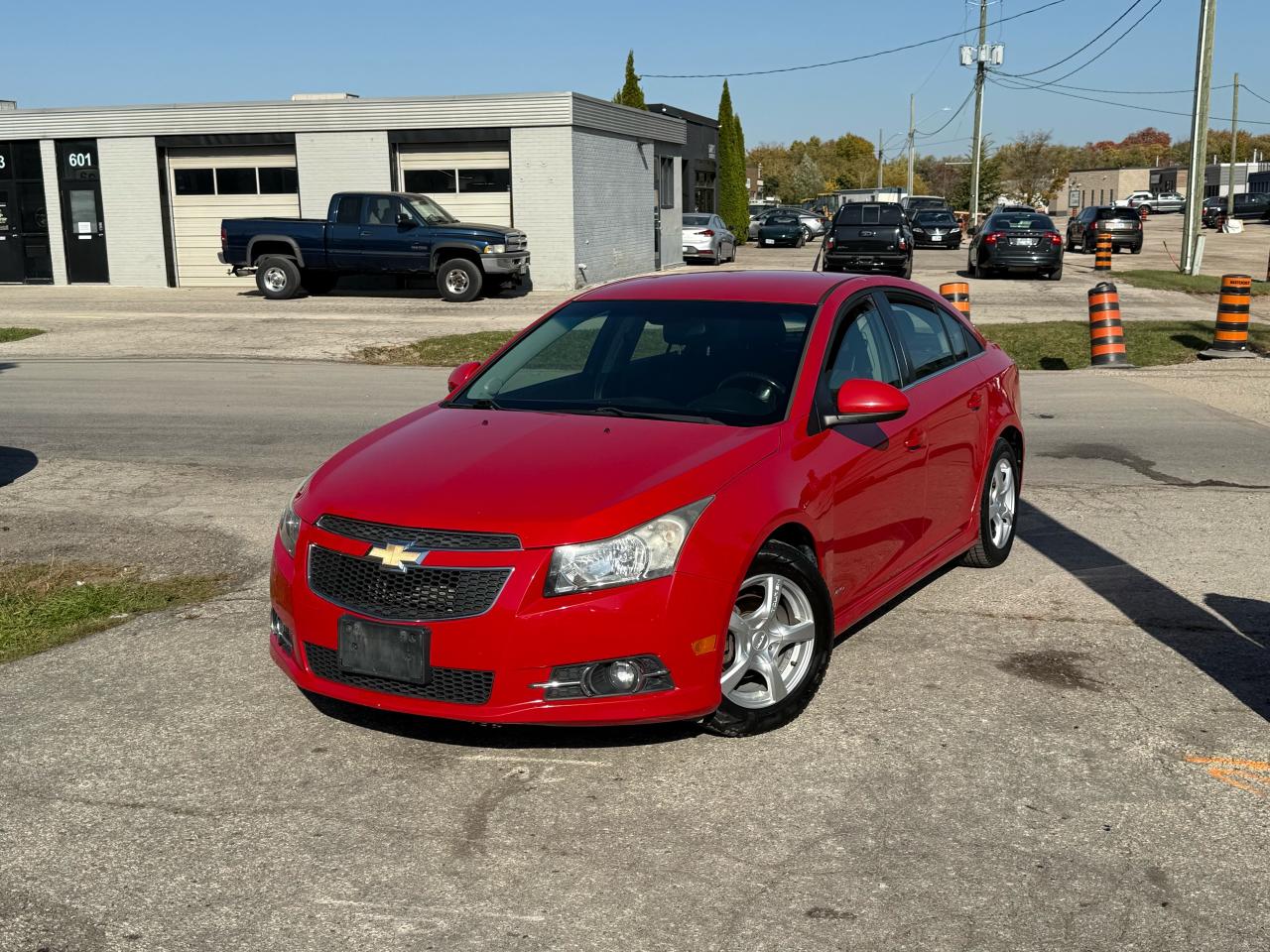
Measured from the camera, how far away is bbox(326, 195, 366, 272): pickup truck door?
26578mm

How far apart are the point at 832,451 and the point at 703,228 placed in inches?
1431

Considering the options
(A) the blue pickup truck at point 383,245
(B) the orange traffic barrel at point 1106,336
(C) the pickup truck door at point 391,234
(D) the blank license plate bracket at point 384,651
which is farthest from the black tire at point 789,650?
(C) the pickup truck door at point 391,234

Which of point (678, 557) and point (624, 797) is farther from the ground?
point (678, 557)

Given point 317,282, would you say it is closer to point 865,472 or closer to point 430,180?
point 430,180

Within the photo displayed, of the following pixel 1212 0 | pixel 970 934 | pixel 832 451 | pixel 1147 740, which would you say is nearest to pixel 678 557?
pixel 832 451

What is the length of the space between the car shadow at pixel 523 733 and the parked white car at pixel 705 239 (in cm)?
3651

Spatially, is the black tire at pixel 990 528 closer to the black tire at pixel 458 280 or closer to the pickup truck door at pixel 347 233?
the black tire at pixel 458 280

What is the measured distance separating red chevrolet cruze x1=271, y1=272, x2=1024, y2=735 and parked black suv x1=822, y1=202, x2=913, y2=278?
81.9 ft

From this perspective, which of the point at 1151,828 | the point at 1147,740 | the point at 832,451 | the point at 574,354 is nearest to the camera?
the point at 1151,828

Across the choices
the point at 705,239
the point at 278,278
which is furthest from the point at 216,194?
the point at 705,239

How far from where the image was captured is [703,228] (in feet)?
134

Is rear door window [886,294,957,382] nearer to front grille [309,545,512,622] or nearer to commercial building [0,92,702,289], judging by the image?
front grille [309,545,512,622]

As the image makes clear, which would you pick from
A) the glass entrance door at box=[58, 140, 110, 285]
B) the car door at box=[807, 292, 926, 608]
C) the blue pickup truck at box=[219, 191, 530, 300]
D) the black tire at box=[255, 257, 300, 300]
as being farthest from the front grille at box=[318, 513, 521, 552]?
the glass entrance door at box=[58, 140, 110, 285]

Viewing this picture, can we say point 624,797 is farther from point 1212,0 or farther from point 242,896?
point 1212,0
